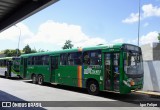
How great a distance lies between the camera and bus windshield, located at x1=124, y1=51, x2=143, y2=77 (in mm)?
12508

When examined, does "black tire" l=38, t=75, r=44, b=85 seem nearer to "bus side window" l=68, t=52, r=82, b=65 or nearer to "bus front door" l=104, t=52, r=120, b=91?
"bus side window" l=68, t=52, r=82, b=65

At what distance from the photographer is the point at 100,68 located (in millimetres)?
13742

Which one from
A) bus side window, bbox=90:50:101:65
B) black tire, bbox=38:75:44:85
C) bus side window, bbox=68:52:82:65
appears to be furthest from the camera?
black tire, bbox=38:75:44:85

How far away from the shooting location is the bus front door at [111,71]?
12703mm

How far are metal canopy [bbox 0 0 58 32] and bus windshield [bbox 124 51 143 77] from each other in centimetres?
626

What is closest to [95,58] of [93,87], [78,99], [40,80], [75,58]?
[93,87]

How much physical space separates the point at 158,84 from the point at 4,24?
10.6 m

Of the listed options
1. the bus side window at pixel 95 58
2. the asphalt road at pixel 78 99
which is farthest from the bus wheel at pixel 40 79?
the bus side window at pixel 95 58

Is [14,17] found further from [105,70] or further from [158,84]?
[158,84]

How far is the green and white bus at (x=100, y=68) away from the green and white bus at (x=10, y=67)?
29.4ft

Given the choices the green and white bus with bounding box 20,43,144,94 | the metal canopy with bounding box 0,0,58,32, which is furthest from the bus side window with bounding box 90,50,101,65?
the metal canopy with bounding box 0,0,58,32

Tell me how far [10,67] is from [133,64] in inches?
720

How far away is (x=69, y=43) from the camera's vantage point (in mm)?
85312

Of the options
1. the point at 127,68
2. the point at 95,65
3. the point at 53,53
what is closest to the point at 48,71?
the point at 53,53
